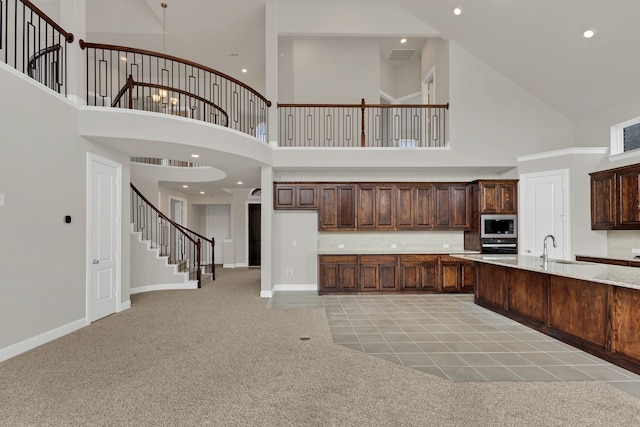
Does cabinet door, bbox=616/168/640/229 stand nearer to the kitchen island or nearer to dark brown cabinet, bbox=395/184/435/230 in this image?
the kitchen island

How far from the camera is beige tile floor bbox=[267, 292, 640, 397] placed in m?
3.19

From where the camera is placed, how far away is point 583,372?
10.5 feet

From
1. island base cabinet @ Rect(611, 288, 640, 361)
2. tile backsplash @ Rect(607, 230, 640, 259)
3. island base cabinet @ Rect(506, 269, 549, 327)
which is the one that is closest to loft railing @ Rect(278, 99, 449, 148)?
tile backsplash @ Rect(607, 230, 640, 259)

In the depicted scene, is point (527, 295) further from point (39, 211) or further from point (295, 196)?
point (39, 211)

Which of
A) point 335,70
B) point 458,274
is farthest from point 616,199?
point 335,70

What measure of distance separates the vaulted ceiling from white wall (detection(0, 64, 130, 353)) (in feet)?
15.6

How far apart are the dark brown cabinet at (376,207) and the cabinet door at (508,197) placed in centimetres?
230

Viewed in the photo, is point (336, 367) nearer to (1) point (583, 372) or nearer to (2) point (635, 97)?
(1) point (583, 372)

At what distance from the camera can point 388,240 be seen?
7676mm

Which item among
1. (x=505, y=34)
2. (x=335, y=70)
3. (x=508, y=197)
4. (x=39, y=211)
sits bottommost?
(x=39, y=211)

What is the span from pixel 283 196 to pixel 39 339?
4.62 metres

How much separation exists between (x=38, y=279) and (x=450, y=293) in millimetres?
6994

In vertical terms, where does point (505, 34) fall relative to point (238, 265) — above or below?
above

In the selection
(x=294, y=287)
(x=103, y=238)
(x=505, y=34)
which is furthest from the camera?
(x=294, y=287)
